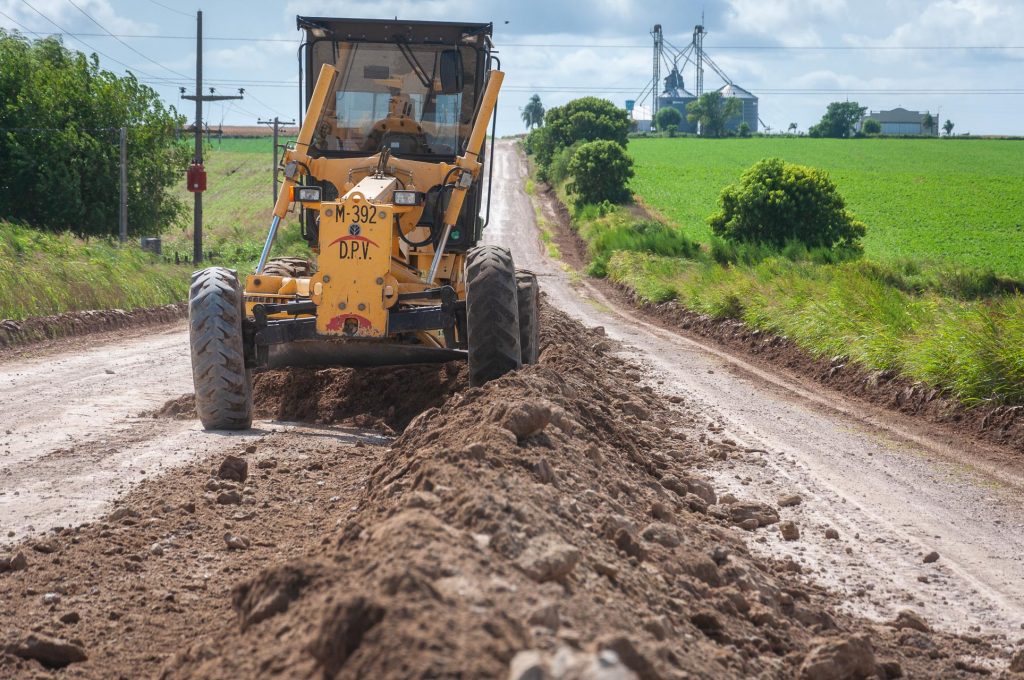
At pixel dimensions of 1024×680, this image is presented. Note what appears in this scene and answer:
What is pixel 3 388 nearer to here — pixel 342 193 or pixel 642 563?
pixel 342 193

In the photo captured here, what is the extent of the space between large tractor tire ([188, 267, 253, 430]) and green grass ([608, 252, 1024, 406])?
7.64m

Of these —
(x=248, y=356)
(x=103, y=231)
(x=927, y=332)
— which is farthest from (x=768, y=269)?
(x=103, y=231)

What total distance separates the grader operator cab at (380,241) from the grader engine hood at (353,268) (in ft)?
0.04

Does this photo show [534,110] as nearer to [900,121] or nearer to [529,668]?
[900,121]

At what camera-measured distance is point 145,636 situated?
4.98 meters

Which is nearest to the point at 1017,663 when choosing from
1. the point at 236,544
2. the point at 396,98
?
the point at 236,544

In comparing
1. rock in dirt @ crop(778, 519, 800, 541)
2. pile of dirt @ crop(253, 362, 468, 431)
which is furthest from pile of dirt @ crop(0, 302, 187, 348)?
rock in dirt @ crop(778, 519, 800, 541)

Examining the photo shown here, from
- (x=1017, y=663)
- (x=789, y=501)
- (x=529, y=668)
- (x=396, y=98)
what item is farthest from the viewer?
(x=396, y=98)

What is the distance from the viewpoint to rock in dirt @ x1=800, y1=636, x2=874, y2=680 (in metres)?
4.64

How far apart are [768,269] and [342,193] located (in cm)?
1589

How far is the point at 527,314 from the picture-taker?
35.2ft

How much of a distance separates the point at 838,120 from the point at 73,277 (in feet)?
450

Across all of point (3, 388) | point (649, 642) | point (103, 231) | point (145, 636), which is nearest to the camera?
point (649, 642)

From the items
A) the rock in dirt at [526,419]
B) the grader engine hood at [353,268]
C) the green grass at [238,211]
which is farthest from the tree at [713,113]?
the rock in dirt at [526,419]
